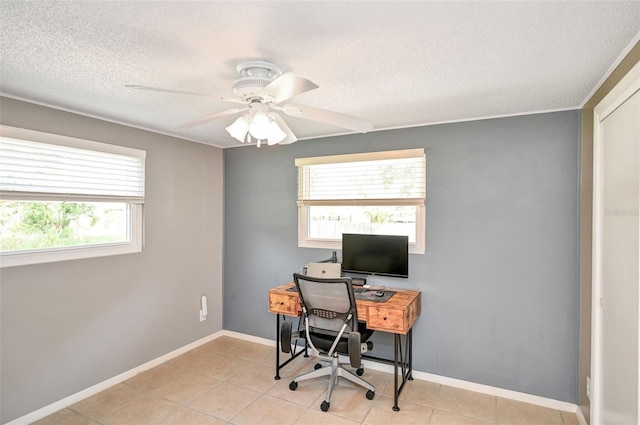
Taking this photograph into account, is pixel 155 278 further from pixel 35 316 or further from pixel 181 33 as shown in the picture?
pixel 181 33

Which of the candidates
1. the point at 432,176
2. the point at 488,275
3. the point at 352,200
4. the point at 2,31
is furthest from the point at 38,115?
the point at 488,275

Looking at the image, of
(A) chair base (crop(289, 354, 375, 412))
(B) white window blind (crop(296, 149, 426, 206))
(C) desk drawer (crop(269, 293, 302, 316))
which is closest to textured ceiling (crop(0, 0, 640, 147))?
(B) white window blind (crop(296, 149, 426, 206))

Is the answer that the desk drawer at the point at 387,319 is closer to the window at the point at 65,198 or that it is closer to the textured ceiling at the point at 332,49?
the textured ceiling at the point at 332,49

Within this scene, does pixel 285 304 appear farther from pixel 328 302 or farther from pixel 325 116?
pixel 325 116

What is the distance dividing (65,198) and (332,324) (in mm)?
2274

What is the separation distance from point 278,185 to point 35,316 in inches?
90.7

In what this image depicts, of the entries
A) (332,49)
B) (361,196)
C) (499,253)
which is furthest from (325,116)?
(499,253)

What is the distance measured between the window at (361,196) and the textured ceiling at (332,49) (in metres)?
0.77

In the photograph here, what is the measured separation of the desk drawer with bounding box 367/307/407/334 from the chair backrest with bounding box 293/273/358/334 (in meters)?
0.15

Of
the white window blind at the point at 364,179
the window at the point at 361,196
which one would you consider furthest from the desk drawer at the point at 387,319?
the white window blind at the point at 364,179

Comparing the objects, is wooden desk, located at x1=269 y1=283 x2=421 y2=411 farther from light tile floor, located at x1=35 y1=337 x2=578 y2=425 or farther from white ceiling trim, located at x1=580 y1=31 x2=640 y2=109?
white ceiling trim, located at x1=580 y1=31 x2=640 y2=109

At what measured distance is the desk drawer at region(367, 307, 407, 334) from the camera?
2518 millimetres

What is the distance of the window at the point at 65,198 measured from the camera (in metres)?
2.31

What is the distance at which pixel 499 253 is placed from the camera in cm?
271
